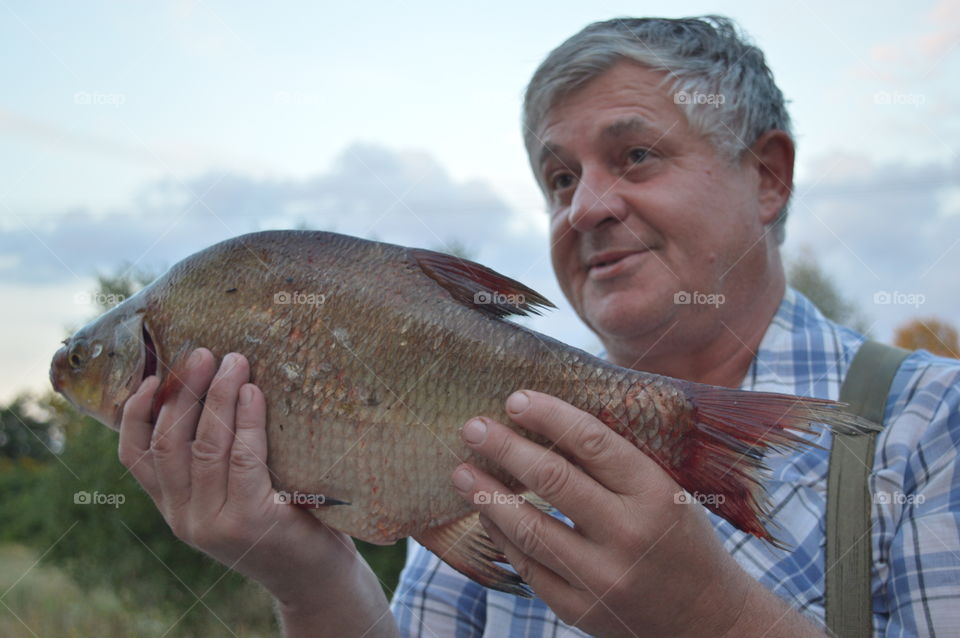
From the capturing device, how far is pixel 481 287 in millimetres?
1684

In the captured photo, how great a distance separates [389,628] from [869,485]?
1.32 meters

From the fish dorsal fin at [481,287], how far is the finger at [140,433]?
0.73 meters

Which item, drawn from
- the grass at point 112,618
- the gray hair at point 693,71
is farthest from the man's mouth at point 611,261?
the grass at point 112,618

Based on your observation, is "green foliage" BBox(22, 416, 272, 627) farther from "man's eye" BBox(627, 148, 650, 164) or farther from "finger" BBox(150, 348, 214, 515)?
"man's eye" BBox(627, 148, 650, 164)

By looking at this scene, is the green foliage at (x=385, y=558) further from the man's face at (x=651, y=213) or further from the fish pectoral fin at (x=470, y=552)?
the fish pectoral fin at (x=470, y=552)

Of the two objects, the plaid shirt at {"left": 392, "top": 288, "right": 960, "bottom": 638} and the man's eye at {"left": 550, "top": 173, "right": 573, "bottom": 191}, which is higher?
the man's eye at {"left": 550, "top": 173, "right": 573, "bottom": 191}

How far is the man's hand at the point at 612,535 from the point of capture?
1.50 m

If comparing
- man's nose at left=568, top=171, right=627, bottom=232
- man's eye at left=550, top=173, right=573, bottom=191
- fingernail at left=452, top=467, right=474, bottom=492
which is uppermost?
man's eye at left=550, top=173, right=573, bottom=191

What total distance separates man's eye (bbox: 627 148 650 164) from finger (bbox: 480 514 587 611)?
1294 millimetres

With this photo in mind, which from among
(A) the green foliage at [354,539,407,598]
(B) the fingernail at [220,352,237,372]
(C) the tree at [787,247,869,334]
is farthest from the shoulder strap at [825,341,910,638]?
(C) the tree at [787,247,869,334]

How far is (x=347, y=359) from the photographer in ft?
5.38

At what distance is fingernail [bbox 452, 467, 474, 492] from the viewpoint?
1.55 meters

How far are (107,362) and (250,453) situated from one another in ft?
1.57

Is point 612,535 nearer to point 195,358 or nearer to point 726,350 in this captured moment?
point 195,358
